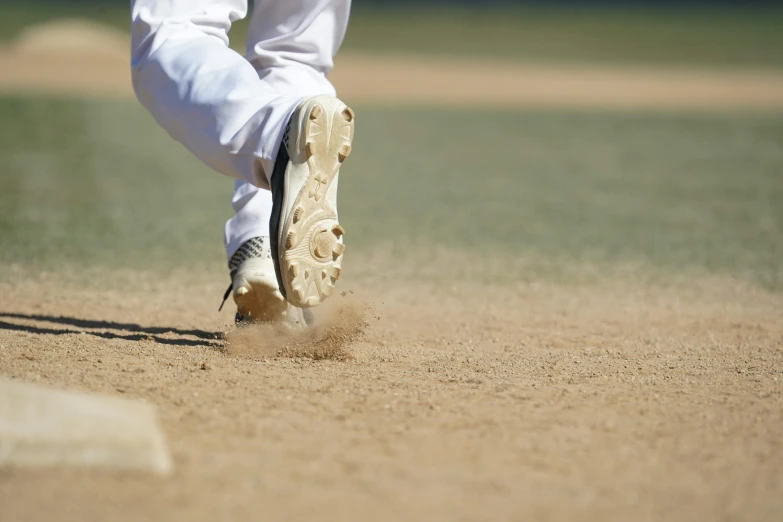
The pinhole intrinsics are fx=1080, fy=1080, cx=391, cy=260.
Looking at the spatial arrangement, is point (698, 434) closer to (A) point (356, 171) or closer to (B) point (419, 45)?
(A) point (356, 171)

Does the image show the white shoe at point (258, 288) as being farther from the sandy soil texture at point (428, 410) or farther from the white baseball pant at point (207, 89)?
the white baseball pant at point (207, 89)

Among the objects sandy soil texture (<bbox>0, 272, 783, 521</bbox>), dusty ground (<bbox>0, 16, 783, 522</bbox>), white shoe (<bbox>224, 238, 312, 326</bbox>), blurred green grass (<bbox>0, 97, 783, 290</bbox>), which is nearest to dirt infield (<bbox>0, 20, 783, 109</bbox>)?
blurred green grass (<bbox>0, 97, 783, 290</bbox>)

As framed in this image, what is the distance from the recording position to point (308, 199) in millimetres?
2188

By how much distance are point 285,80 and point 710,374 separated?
1.27 metres

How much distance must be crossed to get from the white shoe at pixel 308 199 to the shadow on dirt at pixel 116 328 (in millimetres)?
551

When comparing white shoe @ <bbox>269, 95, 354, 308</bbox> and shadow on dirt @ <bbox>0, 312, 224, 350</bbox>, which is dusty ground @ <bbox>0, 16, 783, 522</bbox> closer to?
shadow on dirt @ <bbox>0, 312, 224, 350</bbox>

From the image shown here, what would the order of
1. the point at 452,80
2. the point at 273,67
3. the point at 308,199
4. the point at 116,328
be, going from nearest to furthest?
the point at 308,199
the point at 273,67
the point at 116,328
the point at 452,80

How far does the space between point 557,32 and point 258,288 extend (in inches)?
1110

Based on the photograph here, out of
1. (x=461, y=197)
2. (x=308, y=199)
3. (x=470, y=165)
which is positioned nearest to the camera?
(x=308, y=199)

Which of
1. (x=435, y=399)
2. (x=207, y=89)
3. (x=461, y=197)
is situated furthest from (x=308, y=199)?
(x=461, y=197)

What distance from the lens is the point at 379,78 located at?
1872 cm

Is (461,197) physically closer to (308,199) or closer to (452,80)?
(308,199)

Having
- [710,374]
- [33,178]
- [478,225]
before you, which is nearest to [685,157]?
[478,225]

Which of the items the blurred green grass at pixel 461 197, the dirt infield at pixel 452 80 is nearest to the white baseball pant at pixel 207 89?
the blurred green grass at pixel 461 197
